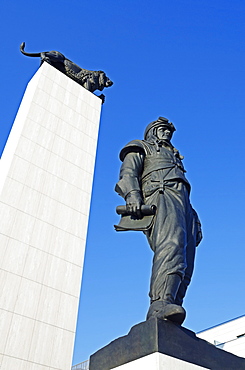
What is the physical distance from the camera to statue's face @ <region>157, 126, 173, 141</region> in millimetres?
4233

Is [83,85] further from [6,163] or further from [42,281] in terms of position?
[42,281]

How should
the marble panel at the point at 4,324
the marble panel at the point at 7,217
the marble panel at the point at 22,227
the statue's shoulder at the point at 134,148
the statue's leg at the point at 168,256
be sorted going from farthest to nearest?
the marble panel at the point at 22,227 → the marble panel at the point at 7,217 → the marble panel at the point at 4,324 → the statue's shoulder at the point at 134,148 → the statue's leg at the point at 168,256

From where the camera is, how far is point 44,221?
12445 millimetres

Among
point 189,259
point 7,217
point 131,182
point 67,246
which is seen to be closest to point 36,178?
point 7,217

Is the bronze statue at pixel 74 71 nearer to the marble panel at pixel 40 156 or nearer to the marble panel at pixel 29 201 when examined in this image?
the marble panel at pixel 40 156

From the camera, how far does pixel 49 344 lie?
34.4ft

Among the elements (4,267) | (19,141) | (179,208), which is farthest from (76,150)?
(179,208)

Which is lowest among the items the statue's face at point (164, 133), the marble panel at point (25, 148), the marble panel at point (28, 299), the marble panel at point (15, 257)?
the statue's face at point (164, 133)

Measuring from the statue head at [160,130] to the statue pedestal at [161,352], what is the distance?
2.19m

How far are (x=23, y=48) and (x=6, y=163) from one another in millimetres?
7935

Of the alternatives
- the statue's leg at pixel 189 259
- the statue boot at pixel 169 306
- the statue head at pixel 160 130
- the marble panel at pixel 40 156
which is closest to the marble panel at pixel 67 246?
the marble panel at pixel 40 156

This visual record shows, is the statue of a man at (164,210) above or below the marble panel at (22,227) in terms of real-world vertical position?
below

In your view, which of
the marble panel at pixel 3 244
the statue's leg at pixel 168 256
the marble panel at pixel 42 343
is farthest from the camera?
the marble panel at pixel 3 244

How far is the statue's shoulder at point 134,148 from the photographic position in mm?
3867
